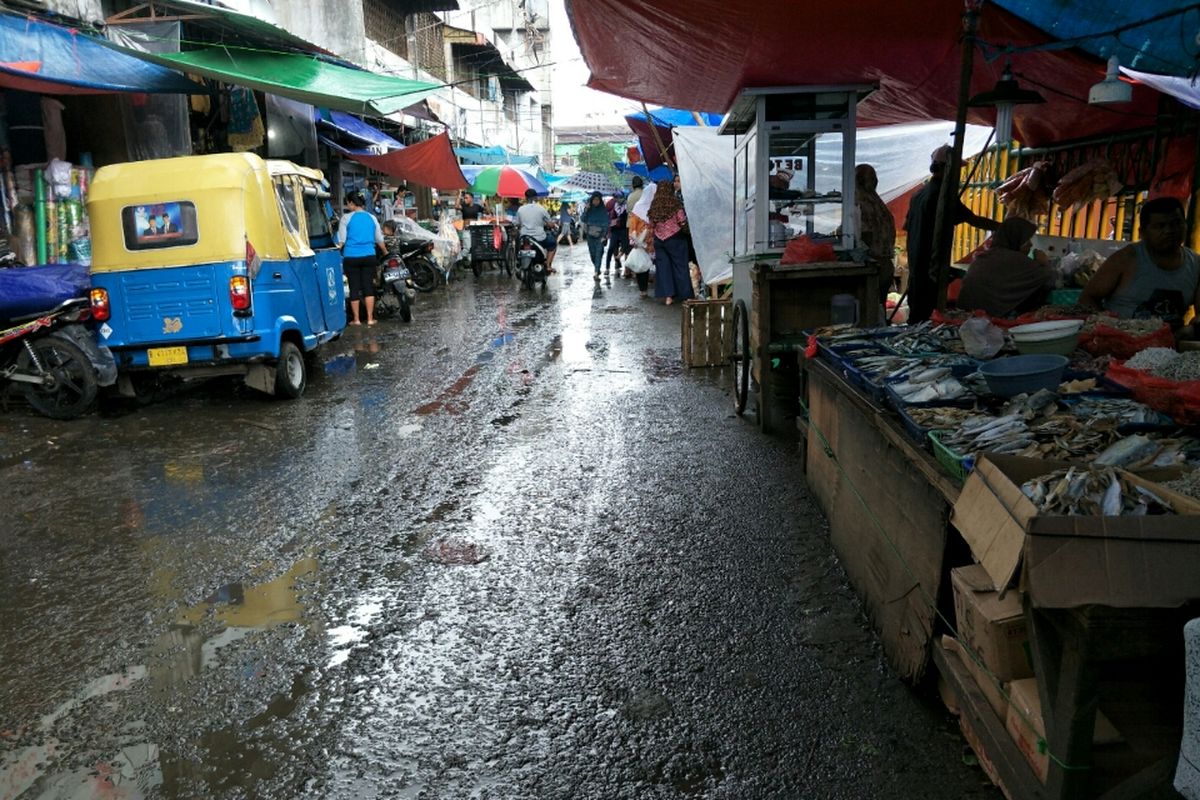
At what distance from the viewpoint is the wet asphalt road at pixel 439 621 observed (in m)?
2.95

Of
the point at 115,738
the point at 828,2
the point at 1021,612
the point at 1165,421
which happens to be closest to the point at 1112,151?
the point at 828,2

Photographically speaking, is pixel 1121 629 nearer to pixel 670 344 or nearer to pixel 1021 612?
pixel 1021 612

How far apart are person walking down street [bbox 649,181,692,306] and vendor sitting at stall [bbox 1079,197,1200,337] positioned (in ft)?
29.8

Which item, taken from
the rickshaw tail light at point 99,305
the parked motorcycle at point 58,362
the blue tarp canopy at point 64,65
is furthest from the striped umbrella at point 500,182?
the parked motorcycle at point 58,362

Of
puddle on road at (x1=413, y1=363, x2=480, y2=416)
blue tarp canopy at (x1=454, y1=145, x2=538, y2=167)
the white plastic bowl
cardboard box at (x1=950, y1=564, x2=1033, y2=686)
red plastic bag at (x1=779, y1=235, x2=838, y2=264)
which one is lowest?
puddle on road at (x1=413, y1=363, x2=480, y2=416)

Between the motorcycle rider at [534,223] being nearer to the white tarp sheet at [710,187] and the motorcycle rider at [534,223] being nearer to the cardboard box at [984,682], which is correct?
the white tarp sheet at [710,187]

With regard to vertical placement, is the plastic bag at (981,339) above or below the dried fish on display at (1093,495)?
above

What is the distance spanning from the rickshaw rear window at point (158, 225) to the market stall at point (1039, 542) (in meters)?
6.32

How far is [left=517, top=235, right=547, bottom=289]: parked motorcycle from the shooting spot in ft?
61.3

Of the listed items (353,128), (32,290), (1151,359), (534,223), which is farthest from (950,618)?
(534,223)

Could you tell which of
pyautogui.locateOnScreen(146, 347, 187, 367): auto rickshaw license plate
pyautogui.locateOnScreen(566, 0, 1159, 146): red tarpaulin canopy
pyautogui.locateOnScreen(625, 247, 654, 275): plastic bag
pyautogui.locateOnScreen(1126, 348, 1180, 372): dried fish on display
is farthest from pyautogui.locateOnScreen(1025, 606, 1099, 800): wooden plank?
pyautogui.locateOnScreen(625, 247, 654, 275): plastic bag

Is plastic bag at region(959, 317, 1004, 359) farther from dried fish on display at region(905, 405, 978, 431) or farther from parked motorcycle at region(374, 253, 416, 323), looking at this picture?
parked motorcycle at region(374, 253, 416, 323)

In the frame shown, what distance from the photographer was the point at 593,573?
4.47 meters

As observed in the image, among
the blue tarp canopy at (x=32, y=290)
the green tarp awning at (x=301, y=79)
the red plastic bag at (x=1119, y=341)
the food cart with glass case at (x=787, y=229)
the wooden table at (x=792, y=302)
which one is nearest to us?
the red plastic bag at (x=1119, y=341)
